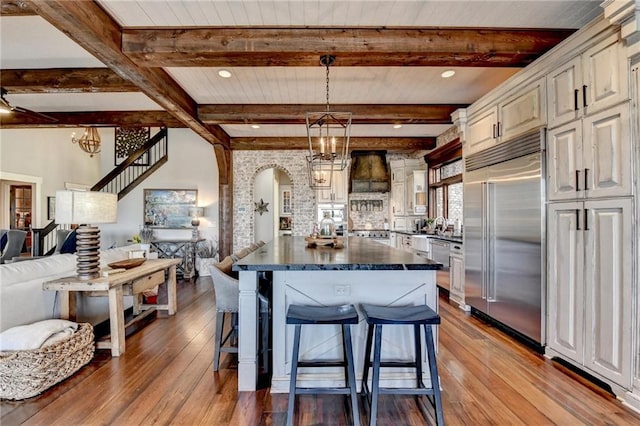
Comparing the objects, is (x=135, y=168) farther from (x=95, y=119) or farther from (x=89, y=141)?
(x=95, y=119)

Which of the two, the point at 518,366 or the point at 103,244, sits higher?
the point at 103,244

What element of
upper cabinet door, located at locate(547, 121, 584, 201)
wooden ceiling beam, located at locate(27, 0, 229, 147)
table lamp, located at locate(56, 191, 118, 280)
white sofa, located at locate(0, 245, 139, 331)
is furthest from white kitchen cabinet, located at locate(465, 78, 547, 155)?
white sofa, located at locate(0, 245, 139, 331)

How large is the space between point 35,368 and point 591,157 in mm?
4257

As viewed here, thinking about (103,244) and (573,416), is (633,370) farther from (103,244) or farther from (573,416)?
(103,244)

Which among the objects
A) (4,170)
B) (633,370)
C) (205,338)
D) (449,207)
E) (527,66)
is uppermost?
(527,66)

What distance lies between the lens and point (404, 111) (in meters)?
4.94

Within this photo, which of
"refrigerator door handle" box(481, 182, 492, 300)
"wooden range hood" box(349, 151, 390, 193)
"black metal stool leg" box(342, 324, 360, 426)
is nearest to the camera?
"black metal stool leg" box(342, 324, 360, 426)

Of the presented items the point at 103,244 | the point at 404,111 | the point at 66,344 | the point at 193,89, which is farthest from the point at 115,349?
the point at 103,244

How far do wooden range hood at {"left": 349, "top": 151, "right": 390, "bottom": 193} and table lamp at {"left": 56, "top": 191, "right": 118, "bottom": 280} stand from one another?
5462mm

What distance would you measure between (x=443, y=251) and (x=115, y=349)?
429cm

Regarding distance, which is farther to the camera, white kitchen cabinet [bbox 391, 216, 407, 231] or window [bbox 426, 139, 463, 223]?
white kitchen cabinet [bbox 391, 216, 407, 231]

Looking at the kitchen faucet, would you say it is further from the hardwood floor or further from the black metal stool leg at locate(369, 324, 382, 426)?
the black metal stool leg at locate(369, 324, 382, 426)

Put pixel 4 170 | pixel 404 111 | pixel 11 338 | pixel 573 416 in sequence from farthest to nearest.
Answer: pixel 4 170 < pixel 404 111 < pixel 11 338 < pixel 573 416

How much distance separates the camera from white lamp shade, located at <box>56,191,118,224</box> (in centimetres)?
286
